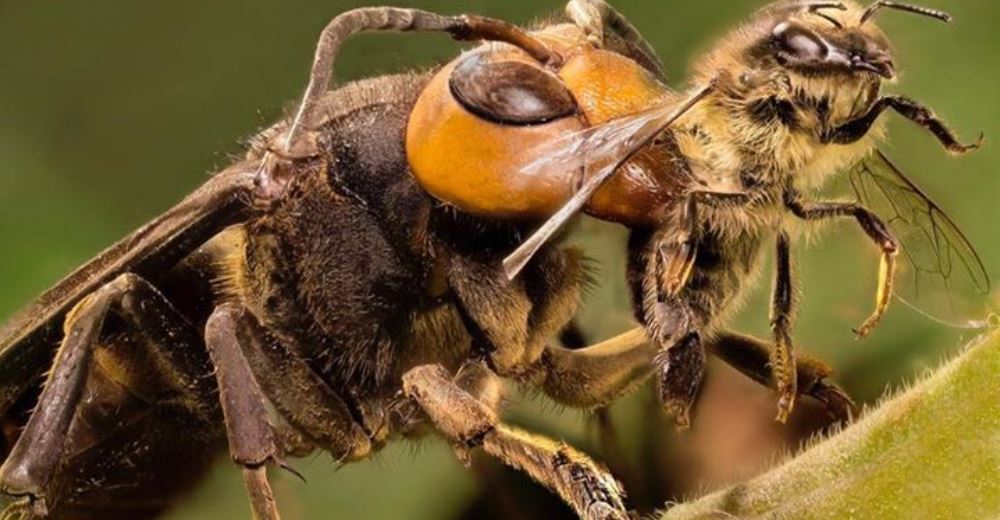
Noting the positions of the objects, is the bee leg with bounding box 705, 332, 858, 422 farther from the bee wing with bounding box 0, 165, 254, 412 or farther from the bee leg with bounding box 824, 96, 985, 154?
the bee wing with bounding box 0, 165, 254, 412

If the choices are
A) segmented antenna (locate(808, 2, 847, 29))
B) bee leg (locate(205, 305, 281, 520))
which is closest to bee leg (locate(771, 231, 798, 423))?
segmented antenna (locate(808, 2, 847, 29))

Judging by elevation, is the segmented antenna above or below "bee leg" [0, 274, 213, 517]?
above

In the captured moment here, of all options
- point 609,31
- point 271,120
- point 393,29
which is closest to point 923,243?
point 609,31

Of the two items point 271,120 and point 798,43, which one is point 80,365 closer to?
point 271,120

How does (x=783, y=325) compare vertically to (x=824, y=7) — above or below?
below

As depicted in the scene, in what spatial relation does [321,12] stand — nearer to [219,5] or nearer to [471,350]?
[219,5]

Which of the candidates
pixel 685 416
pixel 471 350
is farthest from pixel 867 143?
pixel 471 350
